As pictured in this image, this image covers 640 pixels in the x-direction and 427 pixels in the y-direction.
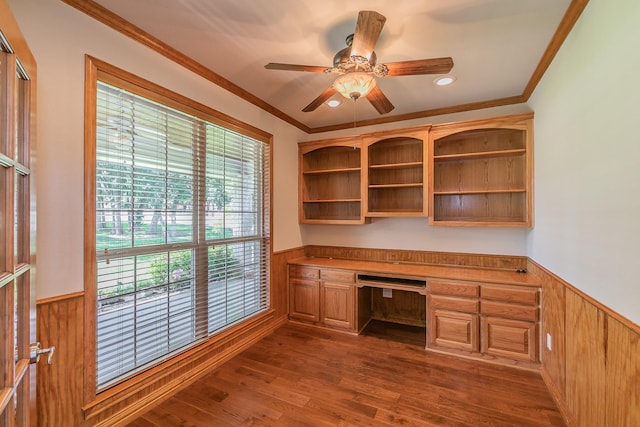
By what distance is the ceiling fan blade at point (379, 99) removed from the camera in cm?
217

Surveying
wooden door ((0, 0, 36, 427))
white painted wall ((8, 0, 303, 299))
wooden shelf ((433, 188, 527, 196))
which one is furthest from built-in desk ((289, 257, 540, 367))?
wooden door ((0, 0, 36, 427))

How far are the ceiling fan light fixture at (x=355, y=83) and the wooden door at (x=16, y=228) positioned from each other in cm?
160

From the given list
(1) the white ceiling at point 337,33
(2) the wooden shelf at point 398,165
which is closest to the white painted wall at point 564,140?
(1) the white ceiling at point 337,33

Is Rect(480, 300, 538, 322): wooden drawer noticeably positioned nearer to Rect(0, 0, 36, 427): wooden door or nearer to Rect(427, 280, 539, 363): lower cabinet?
Rect(427, 280, 539, 363): lower cabinet

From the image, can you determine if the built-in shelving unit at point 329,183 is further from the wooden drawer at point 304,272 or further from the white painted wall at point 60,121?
the white painted wall at point 60,121

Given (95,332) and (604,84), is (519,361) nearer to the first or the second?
(604,84)

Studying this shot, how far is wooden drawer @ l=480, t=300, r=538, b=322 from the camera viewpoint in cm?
253

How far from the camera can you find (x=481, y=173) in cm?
323

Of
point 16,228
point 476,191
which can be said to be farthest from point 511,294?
point 16,228

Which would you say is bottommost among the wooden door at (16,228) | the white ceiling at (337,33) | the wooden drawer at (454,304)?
the wooden drawer at (454,304)

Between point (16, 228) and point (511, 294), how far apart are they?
134 inches

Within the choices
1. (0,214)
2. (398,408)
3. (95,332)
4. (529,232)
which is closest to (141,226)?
(95,332)

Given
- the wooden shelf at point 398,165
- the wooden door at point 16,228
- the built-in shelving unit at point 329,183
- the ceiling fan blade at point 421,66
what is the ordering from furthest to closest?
the built-in shelving unit at point 329,183 → the wooden shelf at point 398,165 → the ceiling fan blade at point 421,66 → the wooden door at point 16,228

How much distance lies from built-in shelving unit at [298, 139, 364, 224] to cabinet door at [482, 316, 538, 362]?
1887 mm
